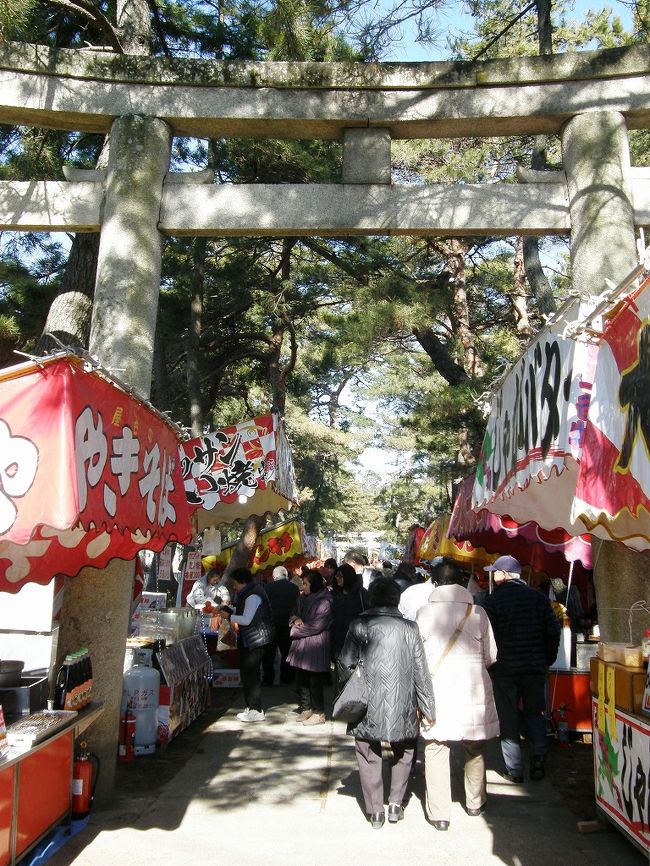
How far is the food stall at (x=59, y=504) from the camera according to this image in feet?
11.3

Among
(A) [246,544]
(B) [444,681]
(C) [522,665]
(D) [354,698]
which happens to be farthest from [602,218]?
(A) [246,544]

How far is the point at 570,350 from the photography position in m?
4.04

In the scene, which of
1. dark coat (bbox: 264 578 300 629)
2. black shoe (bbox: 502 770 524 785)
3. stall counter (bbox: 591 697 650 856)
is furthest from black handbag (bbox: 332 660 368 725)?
dark coat (bbox: 264 578 300 629)

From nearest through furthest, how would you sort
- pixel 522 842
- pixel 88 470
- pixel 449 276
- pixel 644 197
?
pixel 88 470
pixel 522 842
pixel 644 197
pixel 449 276

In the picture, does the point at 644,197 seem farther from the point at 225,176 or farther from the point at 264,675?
the point at 225,176

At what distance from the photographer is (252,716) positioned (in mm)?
8469

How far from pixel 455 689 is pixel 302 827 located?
1422 mm

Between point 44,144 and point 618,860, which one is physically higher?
point 44,144

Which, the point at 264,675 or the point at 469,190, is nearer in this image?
the point at 469,190

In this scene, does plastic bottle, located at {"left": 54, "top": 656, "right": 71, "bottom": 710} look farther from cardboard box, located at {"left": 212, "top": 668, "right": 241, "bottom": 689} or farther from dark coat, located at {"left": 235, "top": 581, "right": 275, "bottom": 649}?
cardboard box, located at {"left": 212, "top": 668, "right": 241, "bottom": 689}

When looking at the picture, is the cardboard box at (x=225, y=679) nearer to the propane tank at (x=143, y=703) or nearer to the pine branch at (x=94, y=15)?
the propane tank at (x=143, y=703)

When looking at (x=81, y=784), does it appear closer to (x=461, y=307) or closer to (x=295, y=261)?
(x=461, y=307)

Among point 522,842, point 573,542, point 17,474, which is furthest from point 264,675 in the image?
point 17,474

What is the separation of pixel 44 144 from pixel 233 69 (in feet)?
11.1
